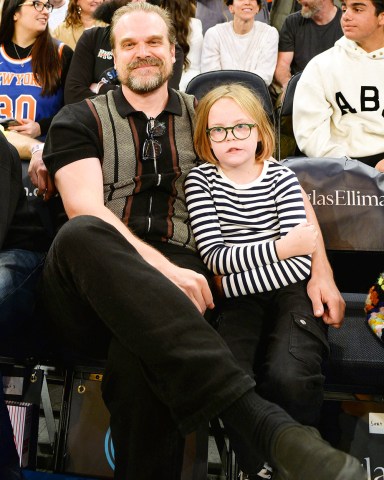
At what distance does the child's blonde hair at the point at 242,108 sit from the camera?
6.77 feet

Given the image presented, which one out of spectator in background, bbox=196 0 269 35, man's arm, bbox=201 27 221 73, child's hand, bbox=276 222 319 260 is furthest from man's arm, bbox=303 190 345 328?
spectator in background, bbox=196 0 269 35

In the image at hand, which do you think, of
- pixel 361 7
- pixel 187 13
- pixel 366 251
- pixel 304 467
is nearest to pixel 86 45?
pixel 187 13

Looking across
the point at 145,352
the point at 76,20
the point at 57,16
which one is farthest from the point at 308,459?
the point at 57,16

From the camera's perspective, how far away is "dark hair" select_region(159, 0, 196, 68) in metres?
3.88

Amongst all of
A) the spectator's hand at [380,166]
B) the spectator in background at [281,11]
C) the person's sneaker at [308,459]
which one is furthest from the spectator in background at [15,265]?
the spectator in background at [281,11]

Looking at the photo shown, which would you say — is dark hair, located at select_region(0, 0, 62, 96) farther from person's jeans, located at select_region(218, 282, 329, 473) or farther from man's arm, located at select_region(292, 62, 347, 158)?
person's jeans, located at select_region(218, 282, 329, 473)

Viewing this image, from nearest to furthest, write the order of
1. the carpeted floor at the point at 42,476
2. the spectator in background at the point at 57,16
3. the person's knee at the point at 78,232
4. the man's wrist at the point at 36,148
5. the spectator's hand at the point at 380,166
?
the person's knee at the point at 78,232 < the carpeted floor at the point at 42,476 < the man's wrist at the point at 36,148 < the spectator's hand at the point at 380,166 < the spectator in background at the point at 57,16

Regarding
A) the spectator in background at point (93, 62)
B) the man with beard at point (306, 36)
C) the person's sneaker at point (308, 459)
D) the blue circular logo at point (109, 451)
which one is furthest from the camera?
the man with beard at point (306, 36)

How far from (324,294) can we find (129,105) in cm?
87

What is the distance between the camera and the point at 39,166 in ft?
6.82

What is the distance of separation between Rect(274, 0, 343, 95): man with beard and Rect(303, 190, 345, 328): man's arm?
2.51 m

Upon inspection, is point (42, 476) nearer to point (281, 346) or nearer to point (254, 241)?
point (281, 346)

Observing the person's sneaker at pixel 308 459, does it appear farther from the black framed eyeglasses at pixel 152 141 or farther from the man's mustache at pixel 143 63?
the man's mustache at pixel 143 63

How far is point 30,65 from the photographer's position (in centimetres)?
323
